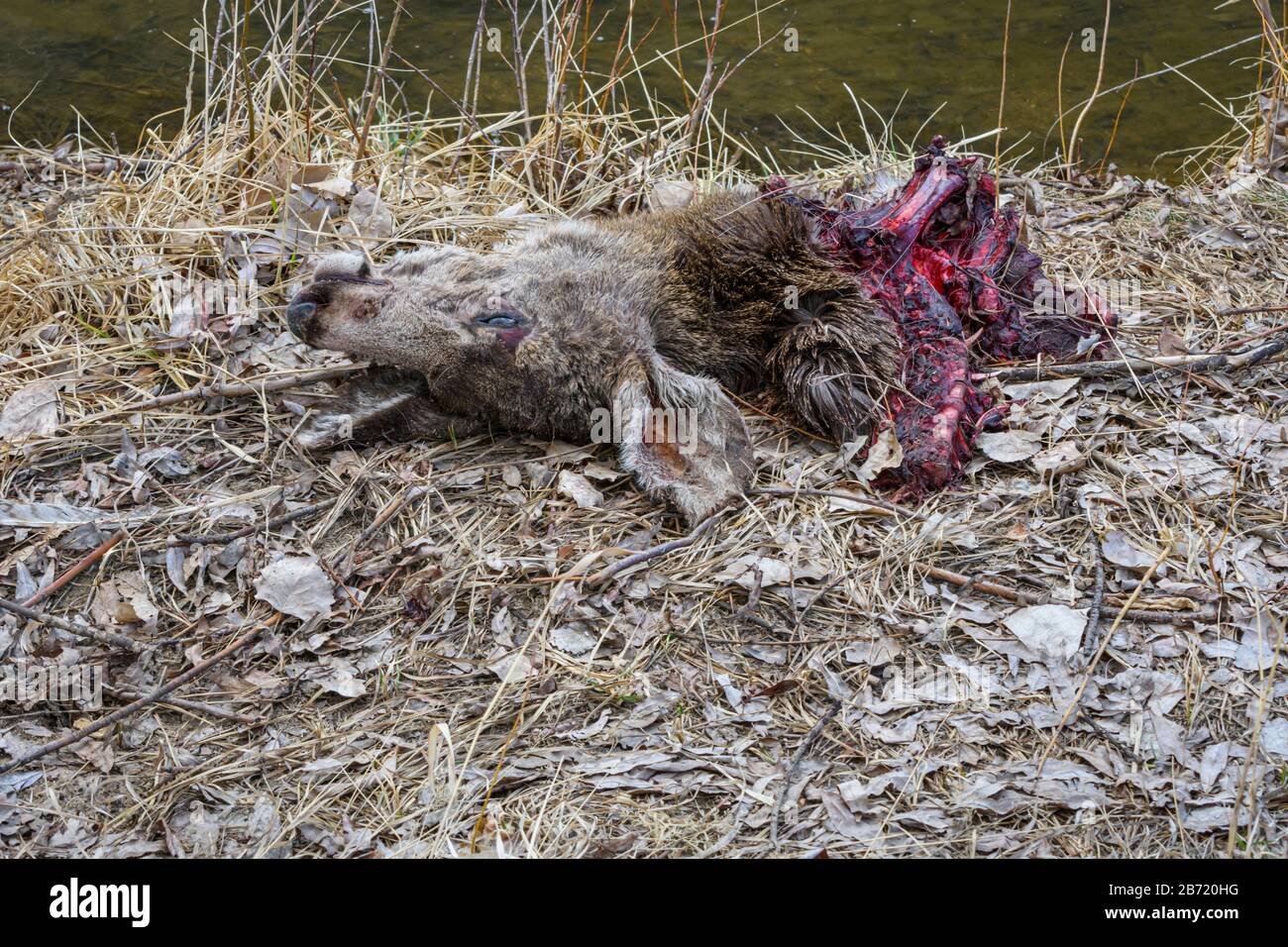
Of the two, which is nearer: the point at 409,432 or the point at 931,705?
the point at 931,705

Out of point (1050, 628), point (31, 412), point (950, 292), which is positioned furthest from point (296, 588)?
point (950, 292)

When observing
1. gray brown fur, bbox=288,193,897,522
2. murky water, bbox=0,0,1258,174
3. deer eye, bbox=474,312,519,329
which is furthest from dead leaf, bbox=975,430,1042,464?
murky water, bbox=0,0,1258,174

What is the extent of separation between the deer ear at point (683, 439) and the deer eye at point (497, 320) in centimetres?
46

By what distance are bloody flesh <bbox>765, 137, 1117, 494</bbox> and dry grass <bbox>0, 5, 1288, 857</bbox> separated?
235mm

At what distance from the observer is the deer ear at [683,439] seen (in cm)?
396

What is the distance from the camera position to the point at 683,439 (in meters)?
4.03

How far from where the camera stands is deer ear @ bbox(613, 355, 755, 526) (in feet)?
13.0

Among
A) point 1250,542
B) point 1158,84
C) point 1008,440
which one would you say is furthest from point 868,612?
point 1158,84

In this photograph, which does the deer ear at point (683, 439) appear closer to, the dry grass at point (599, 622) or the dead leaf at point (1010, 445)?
the dry grass at point (599, 622)

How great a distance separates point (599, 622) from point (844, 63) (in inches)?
286

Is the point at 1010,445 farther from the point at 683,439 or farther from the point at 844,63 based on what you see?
the point at 844,63

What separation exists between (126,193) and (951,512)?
4138 mm
